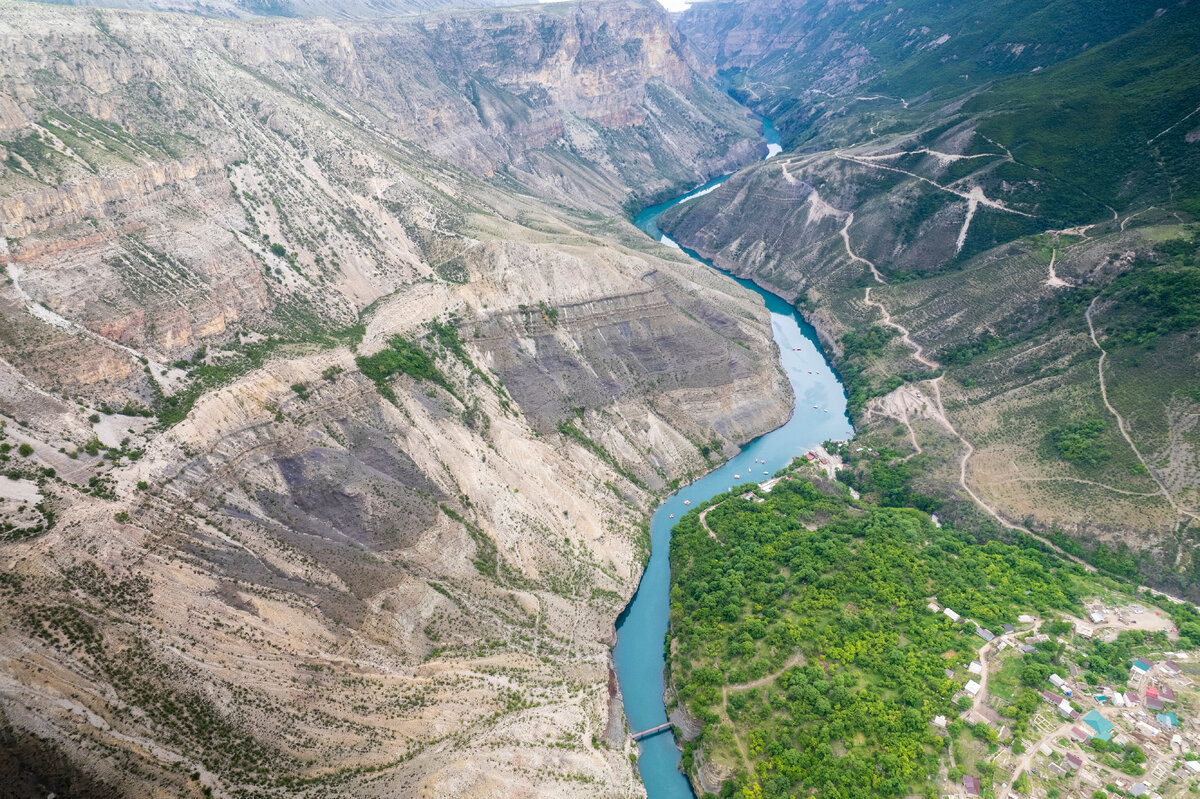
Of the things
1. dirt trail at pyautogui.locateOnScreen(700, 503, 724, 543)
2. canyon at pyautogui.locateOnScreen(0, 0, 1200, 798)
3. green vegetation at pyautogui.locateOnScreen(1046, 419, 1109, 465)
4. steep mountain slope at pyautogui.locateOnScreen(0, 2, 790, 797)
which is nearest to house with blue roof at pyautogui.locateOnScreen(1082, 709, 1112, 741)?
canyon at pyautogui.locateOnScreen(0, 0, 1200, 798)

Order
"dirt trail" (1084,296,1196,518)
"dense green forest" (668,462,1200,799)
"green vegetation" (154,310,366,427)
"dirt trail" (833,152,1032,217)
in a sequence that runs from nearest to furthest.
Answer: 1. "dense green forest" (668,462,1200,799)
2. "green vegetation" (154,310,366,427)
3. "dirt trail" (1084,296,1196,518)
4. "dirt trail" (833,152,1032,217)

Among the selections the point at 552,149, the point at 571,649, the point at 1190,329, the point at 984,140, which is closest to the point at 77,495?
the point at 571,649

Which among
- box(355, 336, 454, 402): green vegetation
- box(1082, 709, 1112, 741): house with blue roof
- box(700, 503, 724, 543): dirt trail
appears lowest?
box(1082, 709, 1112, 741): house with blue roof

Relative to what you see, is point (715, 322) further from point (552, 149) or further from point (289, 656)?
point (552, 149)

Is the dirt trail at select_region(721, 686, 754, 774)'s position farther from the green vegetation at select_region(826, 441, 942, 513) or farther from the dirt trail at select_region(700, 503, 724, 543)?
the green vegetation at select_region(826, 441, 942, 513)

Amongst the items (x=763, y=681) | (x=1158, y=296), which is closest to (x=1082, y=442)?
(x=1158, y=296)

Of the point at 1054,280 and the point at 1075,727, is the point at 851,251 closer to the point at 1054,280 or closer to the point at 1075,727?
the point at 1054,280
